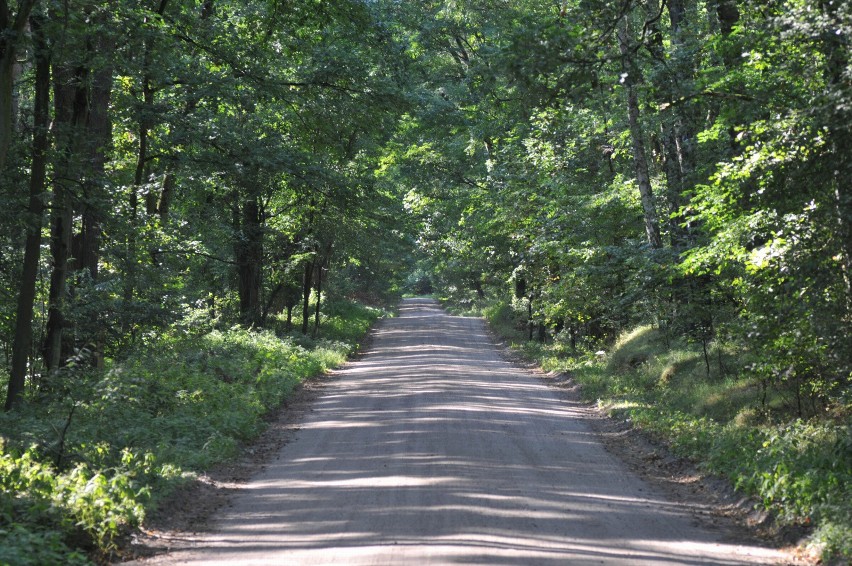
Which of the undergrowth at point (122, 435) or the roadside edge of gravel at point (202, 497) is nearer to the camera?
the undergrowth at point (122, 435)

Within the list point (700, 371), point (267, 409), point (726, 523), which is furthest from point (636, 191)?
point (726, 523)

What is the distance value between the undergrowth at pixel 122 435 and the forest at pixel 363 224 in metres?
0.04

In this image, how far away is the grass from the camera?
7.26 meters

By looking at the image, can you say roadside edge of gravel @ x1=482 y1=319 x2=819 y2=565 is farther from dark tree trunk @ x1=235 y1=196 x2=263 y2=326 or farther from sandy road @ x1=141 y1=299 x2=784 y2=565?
dark tree trunk @ x1=235 y1=196 x2=263 y2=326

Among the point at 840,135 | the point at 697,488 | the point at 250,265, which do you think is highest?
the point at 840,135

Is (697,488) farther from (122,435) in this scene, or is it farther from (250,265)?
(250,265)

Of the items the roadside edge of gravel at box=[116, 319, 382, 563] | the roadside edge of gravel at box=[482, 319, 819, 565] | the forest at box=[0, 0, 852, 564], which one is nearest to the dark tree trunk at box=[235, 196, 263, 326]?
the forest at box=[0, 0, 852, 564]

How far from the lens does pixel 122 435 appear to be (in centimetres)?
1012

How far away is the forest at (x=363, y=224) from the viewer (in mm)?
8180

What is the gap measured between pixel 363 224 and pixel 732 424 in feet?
62.0

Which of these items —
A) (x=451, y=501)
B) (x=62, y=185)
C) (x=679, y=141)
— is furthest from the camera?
(x=679, y=141)

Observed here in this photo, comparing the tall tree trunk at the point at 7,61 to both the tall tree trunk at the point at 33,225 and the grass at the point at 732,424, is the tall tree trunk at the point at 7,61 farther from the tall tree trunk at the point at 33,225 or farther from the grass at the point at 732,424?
the grass at the point at 732,424

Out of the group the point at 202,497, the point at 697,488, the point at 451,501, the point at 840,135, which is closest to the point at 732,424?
the point at 697,488

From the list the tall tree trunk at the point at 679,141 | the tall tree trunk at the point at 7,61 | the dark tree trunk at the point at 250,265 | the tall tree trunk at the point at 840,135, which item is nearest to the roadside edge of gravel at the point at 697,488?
the tall tree trunk at the point at 840,135
